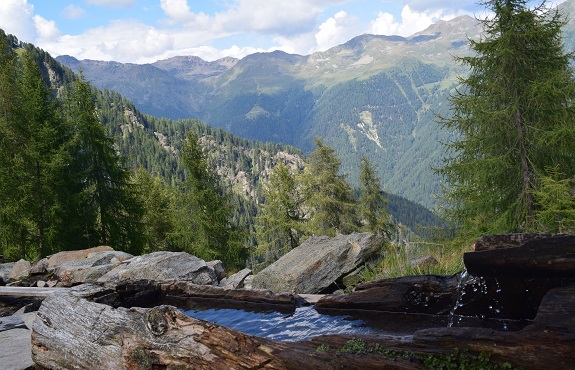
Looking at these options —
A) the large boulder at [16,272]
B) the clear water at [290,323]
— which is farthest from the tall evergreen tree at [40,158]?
the clear water at [290,323]

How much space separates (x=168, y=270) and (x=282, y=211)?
964 inches

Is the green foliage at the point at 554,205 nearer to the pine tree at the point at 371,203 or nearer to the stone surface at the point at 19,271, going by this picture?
the stone surface at the point at 19,271

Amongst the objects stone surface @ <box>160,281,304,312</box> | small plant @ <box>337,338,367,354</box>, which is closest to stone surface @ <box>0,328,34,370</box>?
stone surface @ <box>160,281,304,312</box>

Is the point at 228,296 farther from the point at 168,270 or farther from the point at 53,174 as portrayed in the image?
the point at 53,174

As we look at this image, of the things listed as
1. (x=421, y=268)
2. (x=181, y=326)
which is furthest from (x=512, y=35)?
(x=181, y=326)

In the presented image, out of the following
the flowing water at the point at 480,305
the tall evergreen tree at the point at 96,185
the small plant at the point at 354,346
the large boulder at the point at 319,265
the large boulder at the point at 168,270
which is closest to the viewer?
the small plant at the point at 354,346

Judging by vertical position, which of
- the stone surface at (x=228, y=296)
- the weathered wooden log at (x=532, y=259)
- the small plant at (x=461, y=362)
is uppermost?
the weathered wooden log at (x=532, y=259)

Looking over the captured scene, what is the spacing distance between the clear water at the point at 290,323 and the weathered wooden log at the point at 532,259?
245 cm

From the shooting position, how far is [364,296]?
27.6 ft

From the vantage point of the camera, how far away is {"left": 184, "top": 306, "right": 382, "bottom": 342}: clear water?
308 inches

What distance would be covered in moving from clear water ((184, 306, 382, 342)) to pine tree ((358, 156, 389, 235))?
93.2 ft

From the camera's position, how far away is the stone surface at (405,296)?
7306mm

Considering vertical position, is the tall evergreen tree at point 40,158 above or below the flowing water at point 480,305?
above

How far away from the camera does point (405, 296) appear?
7.78 m
